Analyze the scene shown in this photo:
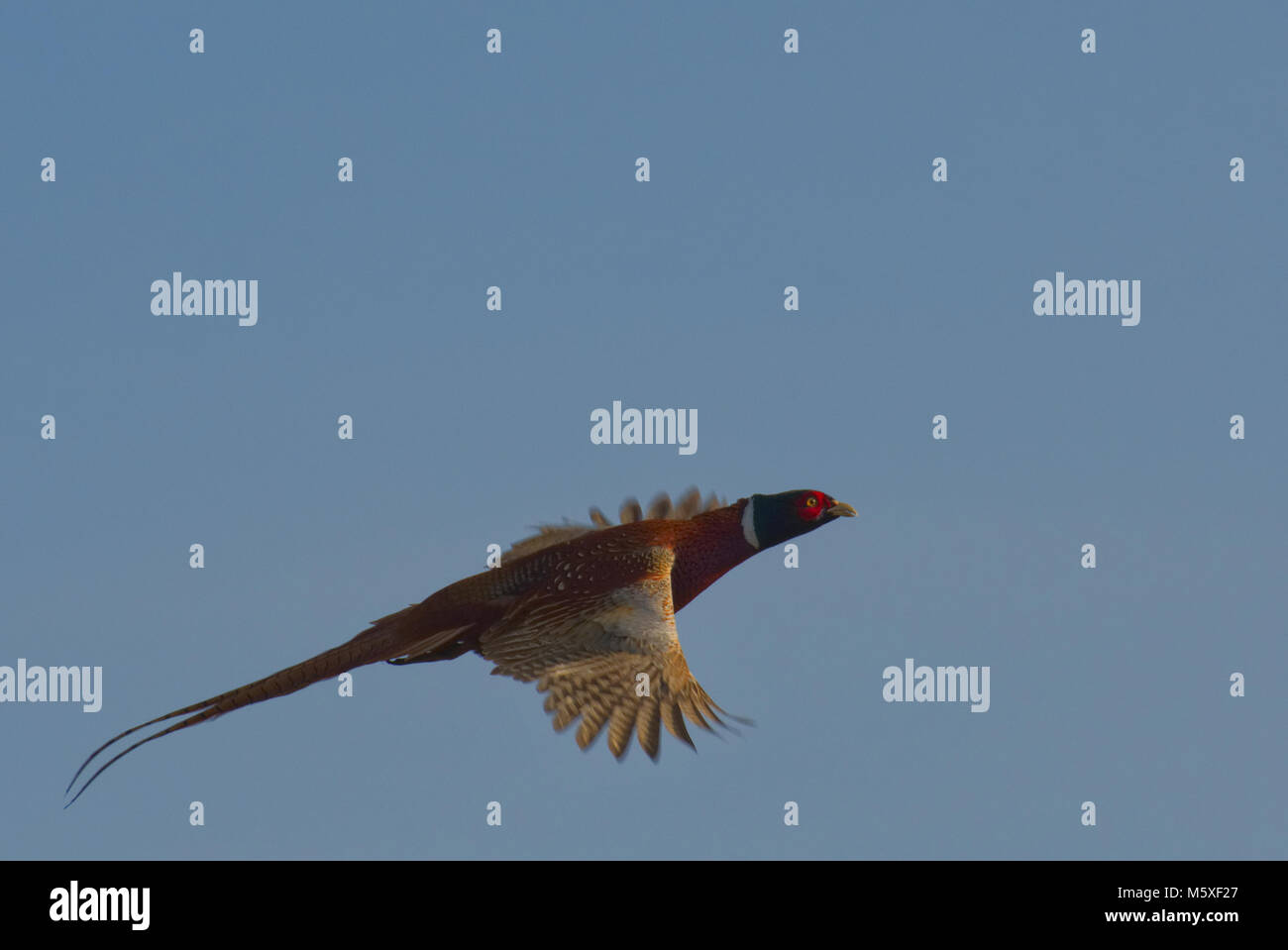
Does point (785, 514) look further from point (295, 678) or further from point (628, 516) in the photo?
point (295, 678)

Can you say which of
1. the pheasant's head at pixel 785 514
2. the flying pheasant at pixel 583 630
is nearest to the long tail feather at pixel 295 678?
the flying pheasant at pixel 583 630

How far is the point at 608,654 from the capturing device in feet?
67.8

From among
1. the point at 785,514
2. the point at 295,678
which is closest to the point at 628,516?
the point at 785,514

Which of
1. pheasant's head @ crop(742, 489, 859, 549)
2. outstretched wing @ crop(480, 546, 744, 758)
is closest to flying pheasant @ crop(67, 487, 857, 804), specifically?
outstretched wing @ crop(480, 546, 744, 758)

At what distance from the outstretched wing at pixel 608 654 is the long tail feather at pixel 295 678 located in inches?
43.2

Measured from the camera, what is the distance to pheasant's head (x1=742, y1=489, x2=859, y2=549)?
2305cm

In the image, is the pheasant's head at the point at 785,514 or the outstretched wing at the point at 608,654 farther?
the pheasant's head at the point at 785,514

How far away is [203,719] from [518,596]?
3780 millimetres

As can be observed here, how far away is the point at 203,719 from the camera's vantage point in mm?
19375

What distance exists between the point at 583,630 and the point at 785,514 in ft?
11.8

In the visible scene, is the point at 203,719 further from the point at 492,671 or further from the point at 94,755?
the point at 492,671

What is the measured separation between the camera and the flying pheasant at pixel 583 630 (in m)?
20.0

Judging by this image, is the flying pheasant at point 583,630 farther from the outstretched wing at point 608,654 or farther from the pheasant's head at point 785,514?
the pheasant's head at point 785,514

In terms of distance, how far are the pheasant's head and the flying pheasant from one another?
1.31 feet
